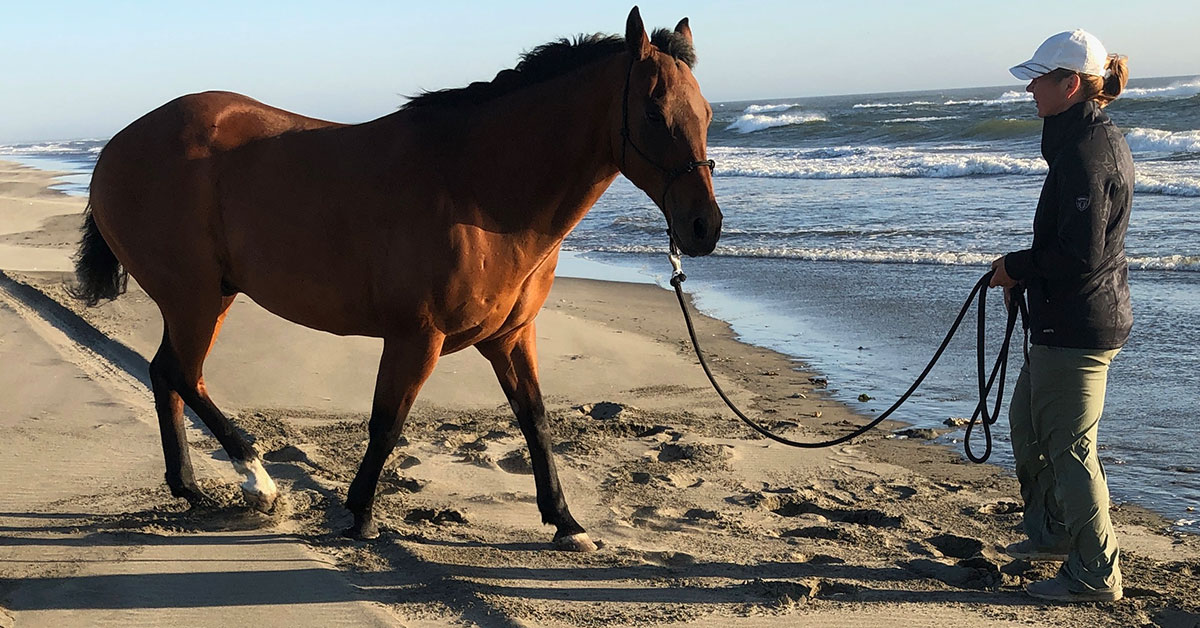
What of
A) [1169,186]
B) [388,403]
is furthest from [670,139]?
[1169,186]

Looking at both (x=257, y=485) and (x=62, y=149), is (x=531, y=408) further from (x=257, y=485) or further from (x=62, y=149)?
(x=62, y=149)

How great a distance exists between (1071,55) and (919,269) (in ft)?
25.9

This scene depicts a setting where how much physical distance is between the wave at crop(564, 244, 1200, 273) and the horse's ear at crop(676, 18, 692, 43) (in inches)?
253

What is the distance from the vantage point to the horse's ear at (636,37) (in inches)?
137

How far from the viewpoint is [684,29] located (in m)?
3.79

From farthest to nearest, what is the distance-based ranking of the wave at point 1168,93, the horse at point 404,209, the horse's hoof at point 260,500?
the wave at point 1168,93, the horse's hoof at point 260,500, the horse at point 404,209

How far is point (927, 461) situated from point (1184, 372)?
93.9 inches

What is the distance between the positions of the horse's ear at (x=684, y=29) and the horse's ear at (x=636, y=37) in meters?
0.20

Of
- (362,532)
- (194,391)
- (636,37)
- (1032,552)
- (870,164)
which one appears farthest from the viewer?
(870,164)

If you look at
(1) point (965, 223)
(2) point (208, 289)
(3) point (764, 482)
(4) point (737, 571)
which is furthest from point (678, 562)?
(1) point (965, 223)

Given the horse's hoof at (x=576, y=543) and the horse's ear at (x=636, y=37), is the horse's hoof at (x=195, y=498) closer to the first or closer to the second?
the horse's hoof at (x=576, y=543)

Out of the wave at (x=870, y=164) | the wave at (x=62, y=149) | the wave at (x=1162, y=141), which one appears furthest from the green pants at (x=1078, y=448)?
the wave at (x=62, y=149)

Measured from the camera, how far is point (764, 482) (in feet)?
16.1

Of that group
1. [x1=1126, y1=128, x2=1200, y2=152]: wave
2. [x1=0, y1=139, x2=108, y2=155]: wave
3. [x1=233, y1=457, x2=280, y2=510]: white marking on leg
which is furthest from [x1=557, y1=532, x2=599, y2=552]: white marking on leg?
[x1=0, y1=139, x2=108, y2=155]: wave
